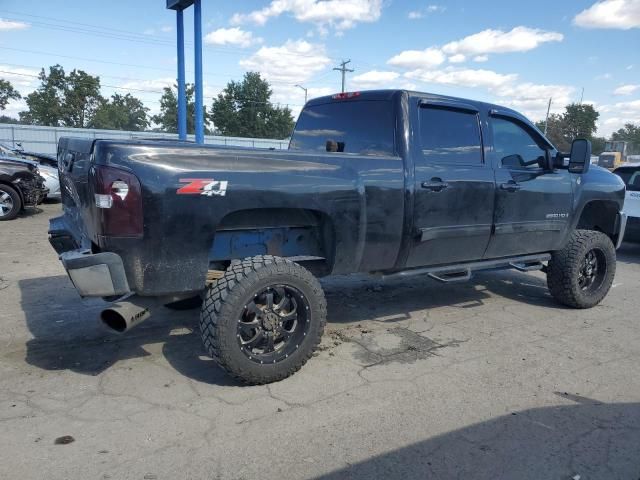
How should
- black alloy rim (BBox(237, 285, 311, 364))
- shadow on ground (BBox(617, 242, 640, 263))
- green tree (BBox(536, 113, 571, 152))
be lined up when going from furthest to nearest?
green tree (BBox(536, 113, 571, 152)), shadow on ground (BBox(617, 242, 640, 263)), black alloy rim (BBox(237, 285, 311, 364))

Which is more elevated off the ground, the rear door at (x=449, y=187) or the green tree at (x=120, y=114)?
the green tree at (x=120, y=114)

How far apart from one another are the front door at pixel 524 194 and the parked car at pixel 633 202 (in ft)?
14.9

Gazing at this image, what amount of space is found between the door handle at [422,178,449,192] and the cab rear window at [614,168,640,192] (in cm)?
663

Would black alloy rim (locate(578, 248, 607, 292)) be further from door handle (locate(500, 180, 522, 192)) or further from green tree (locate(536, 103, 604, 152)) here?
green tree (locate(536, 103, 604, 152))

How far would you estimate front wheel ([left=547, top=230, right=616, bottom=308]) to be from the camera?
5.43m

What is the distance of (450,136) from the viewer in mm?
4484

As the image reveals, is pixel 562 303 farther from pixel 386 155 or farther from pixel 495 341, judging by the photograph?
pixel 386 155

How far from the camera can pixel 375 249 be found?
13.2 feet

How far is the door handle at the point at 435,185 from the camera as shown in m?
4.16

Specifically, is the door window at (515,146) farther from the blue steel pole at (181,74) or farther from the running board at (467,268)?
the blue steel pole at (181,74)

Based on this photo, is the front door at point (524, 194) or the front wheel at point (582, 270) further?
the front wheel at point (582, 270)

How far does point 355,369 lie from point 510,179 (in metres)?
2.34

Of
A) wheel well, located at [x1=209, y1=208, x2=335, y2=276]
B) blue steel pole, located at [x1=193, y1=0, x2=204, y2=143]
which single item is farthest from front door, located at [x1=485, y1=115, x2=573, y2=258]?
blue steel pole, located at [x1=193, y1=0, x2=204, y2=143]

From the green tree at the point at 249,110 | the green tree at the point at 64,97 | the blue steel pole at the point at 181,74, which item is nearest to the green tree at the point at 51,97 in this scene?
the green tree at the point at 64,97
